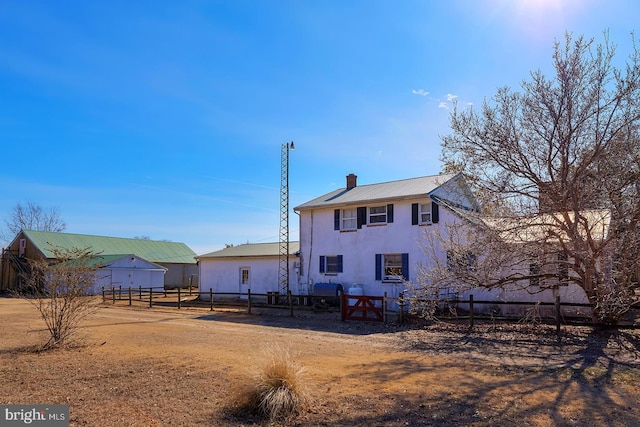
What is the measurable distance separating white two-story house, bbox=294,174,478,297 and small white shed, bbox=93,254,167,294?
18572mm

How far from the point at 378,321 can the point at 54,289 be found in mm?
10303

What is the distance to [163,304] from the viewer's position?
26.5m

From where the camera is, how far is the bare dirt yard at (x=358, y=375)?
6105 mm

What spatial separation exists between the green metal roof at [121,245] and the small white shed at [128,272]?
5.21m

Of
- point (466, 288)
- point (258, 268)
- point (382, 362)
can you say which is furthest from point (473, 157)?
point (258, 268)

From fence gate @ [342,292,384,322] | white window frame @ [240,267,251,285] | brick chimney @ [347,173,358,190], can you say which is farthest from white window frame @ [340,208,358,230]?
white window frame @ [240,267,251,285]

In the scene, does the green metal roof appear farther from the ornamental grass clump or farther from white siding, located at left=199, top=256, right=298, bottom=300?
the ornamental grass clump

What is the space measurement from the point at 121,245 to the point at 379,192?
34.4 m

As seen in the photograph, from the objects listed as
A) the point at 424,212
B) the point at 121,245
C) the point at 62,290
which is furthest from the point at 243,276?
the point at 121,245

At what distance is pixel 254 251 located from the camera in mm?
28250

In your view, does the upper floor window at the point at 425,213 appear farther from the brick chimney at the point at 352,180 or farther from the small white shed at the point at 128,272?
the small white shed at the point at 128,272

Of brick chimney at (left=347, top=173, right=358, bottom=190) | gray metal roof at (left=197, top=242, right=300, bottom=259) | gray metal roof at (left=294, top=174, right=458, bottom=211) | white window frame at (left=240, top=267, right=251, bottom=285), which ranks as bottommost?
white window frame at (left=240, top=267, right=251, bottom=285)

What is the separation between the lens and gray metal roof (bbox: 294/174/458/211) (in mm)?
20980

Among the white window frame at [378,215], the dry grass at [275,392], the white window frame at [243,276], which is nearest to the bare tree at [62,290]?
the dry grass at [275,392]
